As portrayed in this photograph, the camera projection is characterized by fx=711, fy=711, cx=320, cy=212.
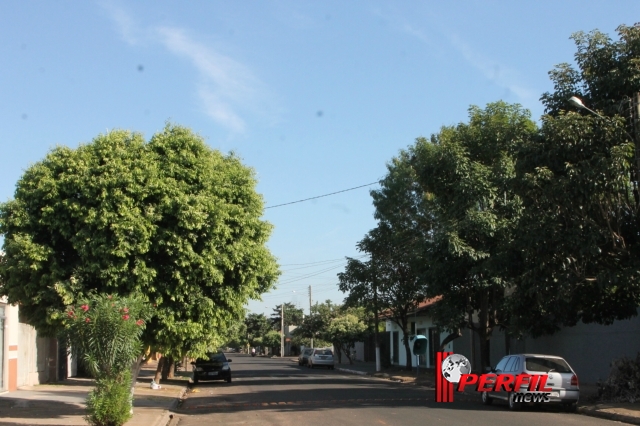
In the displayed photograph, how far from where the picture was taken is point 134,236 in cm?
1689

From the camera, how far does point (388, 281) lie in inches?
1512

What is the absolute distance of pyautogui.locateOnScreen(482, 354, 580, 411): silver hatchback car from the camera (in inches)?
702

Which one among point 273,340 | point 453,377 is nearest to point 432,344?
point 453,377

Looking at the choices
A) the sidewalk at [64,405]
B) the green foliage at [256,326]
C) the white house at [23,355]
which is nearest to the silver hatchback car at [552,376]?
the sidewalk at [64,405]

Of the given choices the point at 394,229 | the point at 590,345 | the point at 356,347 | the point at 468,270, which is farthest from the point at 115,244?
the point at 356,347

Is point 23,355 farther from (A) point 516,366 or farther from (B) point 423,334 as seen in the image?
(B) point 423,334

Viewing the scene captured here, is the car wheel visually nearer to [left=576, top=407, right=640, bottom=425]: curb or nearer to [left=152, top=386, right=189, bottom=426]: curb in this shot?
[left=576, top=407, right=640, bottom=425]: curb

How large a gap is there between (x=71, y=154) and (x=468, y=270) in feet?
47.8

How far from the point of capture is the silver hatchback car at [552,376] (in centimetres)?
1783

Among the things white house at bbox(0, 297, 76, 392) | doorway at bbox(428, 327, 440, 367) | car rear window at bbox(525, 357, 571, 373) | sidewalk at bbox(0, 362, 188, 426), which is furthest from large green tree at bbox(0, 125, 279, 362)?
doorway at bbox(428, 327, 440, 367)

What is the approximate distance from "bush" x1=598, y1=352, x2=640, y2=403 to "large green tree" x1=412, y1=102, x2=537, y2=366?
567 centimetres

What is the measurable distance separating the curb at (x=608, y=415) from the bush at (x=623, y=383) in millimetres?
1192

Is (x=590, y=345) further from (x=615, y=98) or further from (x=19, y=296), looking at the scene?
(x=19, y=296)

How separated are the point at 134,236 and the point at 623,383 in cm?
1320
